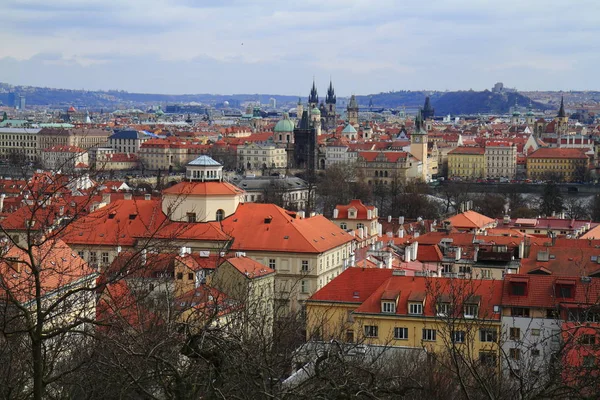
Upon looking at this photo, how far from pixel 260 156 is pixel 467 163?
19605mm

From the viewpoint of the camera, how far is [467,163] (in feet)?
365

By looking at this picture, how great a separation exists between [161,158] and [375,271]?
9548 centimetres

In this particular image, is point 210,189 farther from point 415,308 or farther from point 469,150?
point 469,150

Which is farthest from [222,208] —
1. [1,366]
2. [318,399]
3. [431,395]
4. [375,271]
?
[318,399]

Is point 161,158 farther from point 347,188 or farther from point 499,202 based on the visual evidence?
point 499,202

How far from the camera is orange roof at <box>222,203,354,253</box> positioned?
34.2m

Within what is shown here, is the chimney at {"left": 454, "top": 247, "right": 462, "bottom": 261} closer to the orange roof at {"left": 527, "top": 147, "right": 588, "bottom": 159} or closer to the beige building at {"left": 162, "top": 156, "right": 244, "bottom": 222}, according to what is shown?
the beige building at {"left": 162, "top": 156, "right": 244, "bottom": 222}

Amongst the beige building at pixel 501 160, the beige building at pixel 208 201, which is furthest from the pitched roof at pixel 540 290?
the beige building at pixel 501 160

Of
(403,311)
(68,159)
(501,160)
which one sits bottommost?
(501,160)

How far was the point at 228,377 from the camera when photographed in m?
8.46

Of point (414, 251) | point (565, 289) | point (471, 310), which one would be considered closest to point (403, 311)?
point (471, 310)

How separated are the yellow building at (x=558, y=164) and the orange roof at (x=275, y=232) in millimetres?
69316

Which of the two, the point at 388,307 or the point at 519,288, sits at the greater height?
the point at 519,288

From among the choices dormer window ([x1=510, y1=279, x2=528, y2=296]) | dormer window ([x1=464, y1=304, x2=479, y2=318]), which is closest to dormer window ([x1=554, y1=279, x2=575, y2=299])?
dormer window ([x1=510, y1=279, x2=528, y2=296])
